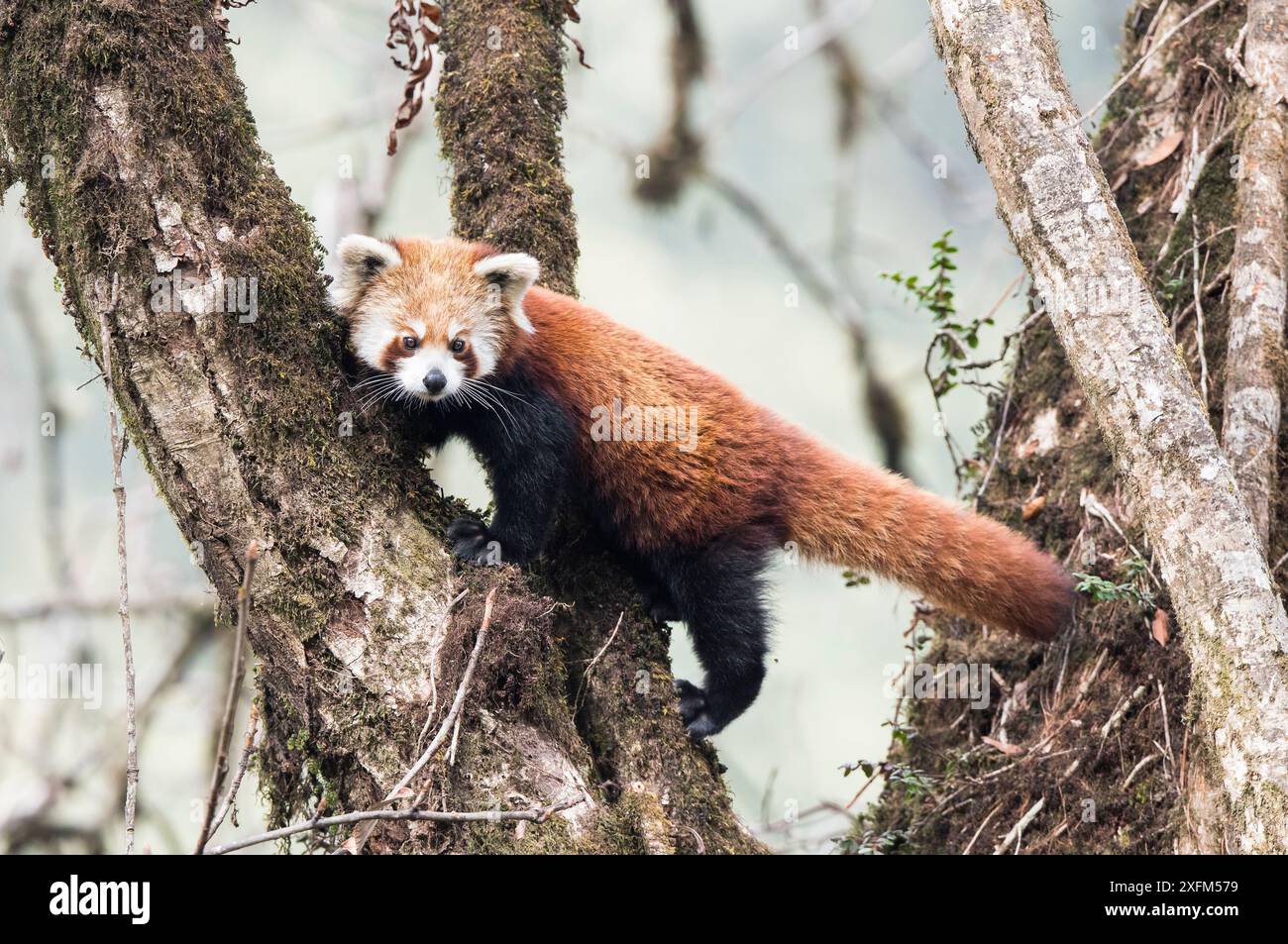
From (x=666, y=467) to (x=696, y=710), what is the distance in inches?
41.5

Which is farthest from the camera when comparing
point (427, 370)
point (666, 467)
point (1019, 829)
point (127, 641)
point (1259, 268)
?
point (666, 467)

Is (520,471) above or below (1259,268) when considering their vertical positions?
below

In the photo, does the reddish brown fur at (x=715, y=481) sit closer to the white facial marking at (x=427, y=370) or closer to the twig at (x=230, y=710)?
the white facial marking at (x=427, y=370)

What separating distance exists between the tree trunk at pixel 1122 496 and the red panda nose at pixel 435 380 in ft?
7.07

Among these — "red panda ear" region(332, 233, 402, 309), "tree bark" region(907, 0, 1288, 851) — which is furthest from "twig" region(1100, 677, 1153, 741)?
"red panda ear" region(332, 233, 402, 309)

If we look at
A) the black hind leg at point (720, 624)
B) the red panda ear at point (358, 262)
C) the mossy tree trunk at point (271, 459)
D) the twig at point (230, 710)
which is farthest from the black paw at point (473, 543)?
the twig at point (230, 710)

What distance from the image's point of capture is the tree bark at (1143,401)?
3311 mm

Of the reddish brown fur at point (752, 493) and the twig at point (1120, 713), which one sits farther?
the reddish brown fur at point (752, 493)

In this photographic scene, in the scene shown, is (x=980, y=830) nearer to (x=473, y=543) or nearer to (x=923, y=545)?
(x=923, y=545)

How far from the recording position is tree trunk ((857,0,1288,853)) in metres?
3.40

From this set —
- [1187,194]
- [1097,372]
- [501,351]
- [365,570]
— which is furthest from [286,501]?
[1187,194]

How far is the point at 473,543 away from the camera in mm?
4098

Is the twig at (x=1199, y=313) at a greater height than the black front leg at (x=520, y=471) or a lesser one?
greater

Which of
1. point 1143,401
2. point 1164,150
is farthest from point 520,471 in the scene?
point 1164,150
